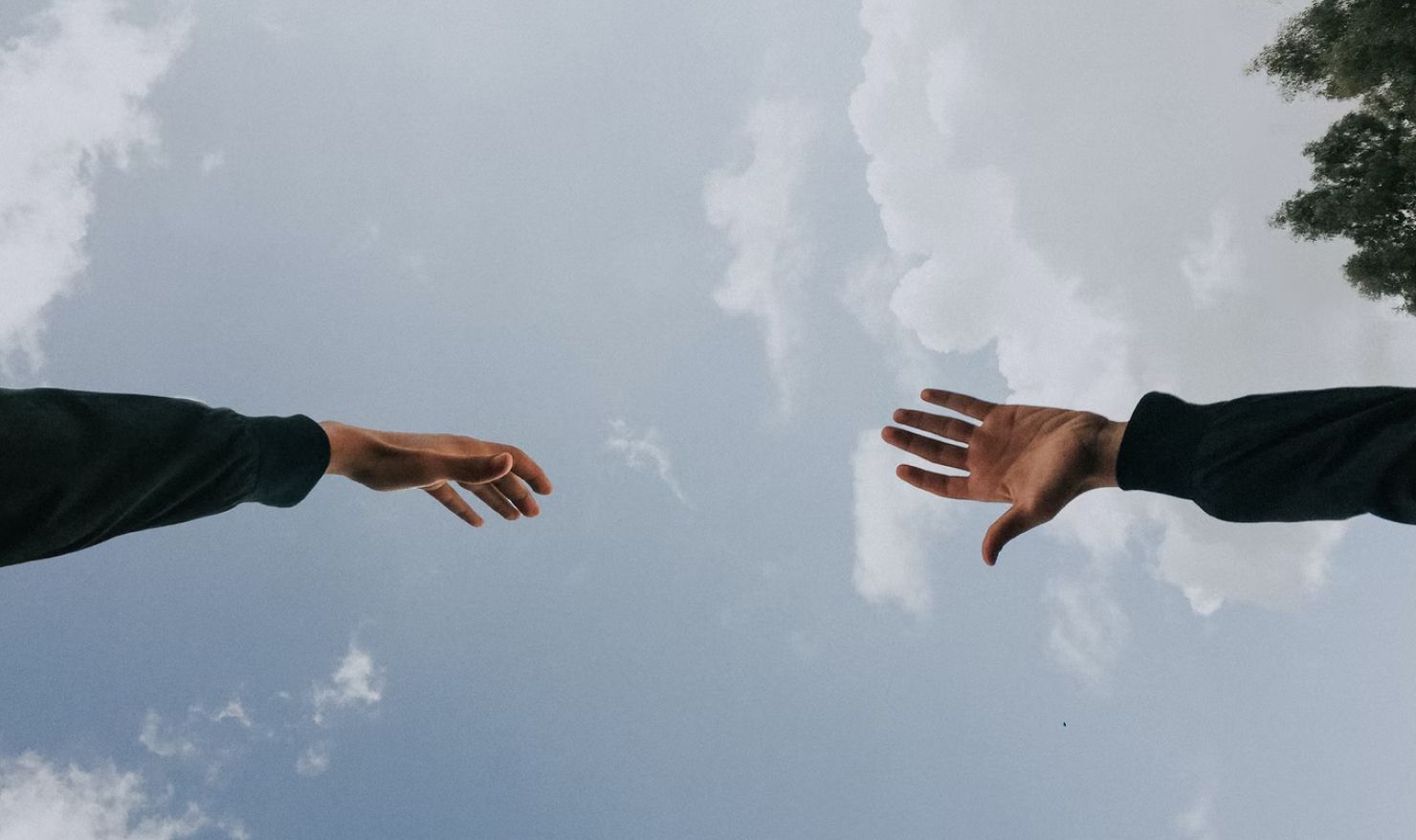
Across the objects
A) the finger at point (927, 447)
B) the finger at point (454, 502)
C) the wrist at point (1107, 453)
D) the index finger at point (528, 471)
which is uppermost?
the finger at point (927, 447)

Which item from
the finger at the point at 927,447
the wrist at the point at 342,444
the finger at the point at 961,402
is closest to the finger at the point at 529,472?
the wrist at the point at 342,444

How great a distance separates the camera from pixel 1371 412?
9.02 ft

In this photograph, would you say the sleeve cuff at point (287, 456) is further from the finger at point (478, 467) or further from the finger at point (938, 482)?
the finger at point (938, 482)

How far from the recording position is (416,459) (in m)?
3.97

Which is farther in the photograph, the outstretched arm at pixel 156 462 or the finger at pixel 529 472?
the finger at pixel 529 472

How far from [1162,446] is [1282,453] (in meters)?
0.41

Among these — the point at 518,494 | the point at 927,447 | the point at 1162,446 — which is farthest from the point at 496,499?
the point at 1162,446

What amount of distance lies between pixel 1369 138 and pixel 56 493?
17.9 m

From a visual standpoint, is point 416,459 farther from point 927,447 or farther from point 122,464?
point 927,447

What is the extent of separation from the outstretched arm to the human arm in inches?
88.4

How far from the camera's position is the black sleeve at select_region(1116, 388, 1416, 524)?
273 centimetres

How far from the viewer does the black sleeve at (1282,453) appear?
8.97 feet

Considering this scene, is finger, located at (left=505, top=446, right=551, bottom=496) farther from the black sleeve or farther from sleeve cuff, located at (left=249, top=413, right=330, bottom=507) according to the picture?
the black sleeve

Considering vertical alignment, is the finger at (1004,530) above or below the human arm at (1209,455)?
below
